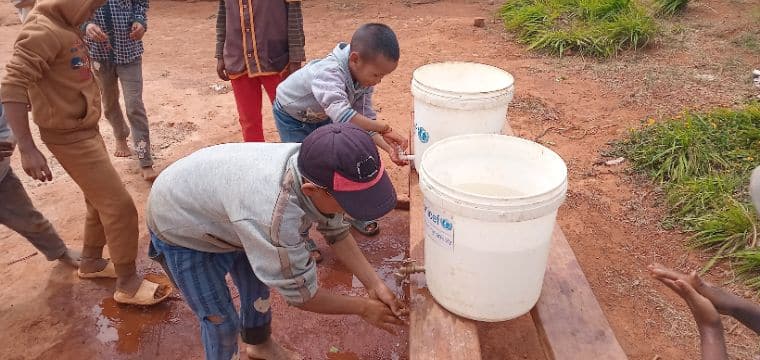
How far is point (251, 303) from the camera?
2236 millimetres

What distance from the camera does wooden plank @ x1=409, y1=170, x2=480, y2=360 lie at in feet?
5.61

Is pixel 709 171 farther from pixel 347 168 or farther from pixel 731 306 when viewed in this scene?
pixel 347 168

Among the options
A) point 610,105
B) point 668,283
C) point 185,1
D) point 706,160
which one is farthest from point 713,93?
point 185,1

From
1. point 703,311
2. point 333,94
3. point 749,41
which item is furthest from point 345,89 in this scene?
point 749,41

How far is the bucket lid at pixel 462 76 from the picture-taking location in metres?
2.46

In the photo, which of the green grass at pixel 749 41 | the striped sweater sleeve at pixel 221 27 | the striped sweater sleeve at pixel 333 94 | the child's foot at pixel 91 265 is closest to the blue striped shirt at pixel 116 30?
the striped sweater sleeve at pixel 221 27

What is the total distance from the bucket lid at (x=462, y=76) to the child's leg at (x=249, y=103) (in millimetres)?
1443

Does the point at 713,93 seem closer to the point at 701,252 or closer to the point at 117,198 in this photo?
the point at 701,252

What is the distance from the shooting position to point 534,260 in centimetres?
165

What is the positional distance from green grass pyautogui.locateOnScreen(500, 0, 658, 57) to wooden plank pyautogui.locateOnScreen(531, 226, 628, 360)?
4575 mm

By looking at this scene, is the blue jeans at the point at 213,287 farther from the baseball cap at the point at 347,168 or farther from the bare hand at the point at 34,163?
the bare hand at the point at 34,163

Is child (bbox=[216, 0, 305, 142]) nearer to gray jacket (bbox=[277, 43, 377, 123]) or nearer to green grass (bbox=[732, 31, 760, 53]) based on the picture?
gray jacket (bbox=[277, 43, 377, 123])

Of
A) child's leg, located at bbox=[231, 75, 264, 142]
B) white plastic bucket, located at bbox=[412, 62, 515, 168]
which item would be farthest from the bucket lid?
child's leg, located at bbox=[231, 75, 264, 142]

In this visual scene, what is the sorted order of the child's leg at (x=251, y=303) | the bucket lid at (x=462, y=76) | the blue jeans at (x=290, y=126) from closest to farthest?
the child's leg at (x=251, y=303)
the bucket lid at (x=462, y=76)
the blue jeans at (x=290, y=126)
